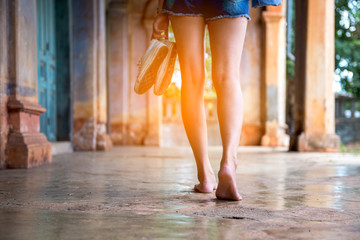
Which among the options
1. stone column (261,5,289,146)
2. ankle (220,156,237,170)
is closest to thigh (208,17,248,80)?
ankle (220,156,237,170)

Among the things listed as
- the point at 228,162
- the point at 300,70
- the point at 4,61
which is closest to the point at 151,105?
the point at 300,70

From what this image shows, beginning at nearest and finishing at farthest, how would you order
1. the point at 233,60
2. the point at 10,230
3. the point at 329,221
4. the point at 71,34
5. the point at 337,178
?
1. the point at 10,230
2. the point at 329,221
3. the point at 233,60
4. the point at 337,178
5. the point at 71,34

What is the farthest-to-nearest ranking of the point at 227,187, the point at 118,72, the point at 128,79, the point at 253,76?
the point at 253,76 < the point at 128,79 < the point at 118,72 < the point at 227,187

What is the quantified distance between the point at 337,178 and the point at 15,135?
2.83 m

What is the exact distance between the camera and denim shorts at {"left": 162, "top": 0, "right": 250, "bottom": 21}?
2311 millimetres

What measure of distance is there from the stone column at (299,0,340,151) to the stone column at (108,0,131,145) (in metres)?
5.06

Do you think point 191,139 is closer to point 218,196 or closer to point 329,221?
point 218,196

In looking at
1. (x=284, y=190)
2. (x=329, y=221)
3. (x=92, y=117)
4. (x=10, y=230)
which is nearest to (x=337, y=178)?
(x=284, y=190)

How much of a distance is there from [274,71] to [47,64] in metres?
6.49

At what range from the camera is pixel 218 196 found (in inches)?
87.6

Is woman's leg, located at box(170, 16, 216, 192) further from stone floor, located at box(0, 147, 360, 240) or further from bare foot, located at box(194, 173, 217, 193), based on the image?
stone floor, located at box(0, 147, 360, 240)

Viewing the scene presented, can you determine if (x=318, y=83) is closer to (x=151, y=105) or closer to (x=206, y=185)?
(x=151, y=105)

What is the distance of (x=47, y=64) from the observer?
6918 mm

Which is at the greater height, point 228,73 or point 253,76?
point 253,76
